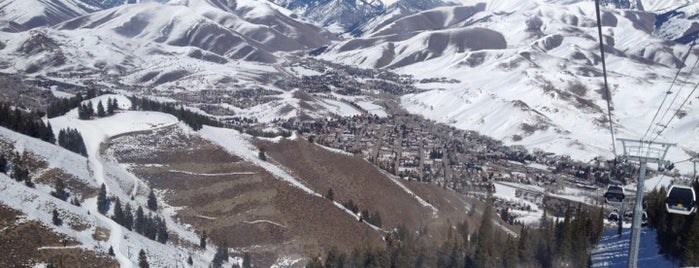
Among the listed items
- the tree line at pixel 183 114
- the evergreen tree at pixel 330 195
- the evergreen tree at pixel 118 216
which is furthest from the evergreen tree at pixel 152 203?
the tree line at pixel 183 114

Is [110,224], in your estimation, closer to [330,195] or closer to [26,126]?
[26,126]

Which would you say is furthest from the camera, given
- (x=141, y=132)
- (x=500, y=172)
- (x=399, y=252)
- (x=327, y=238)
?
(x=500, y=172)

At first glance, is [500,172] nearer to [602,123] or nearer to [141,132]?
[602,123]

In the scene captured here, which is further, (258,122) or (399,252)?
(258,122)

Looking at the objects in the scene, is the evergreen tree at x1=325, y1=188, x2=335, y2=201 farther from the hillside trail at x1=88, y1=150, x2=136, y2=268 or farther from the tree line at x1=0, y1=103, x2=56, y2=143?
the tree line at x1=0, y1=103, x2=56, y2=143

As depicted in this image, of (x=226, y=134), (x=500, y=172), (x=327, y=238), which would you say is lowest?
(x=500, y=172)

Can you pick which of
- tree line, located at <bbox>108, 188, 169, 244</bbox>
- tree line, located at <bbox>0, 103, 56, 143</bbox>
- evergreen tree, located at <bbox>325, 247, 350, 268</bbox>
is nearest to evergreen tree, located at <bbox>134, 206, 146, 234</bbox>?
tree line, located at <bbox>108, 188, 169, 244</bbox>

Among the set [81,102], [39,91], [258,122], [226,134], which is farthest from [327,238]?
[39,91]

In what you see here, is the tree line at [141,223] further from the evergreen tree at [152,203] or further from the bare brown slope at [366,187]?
the bare brown slope at [366,187]
